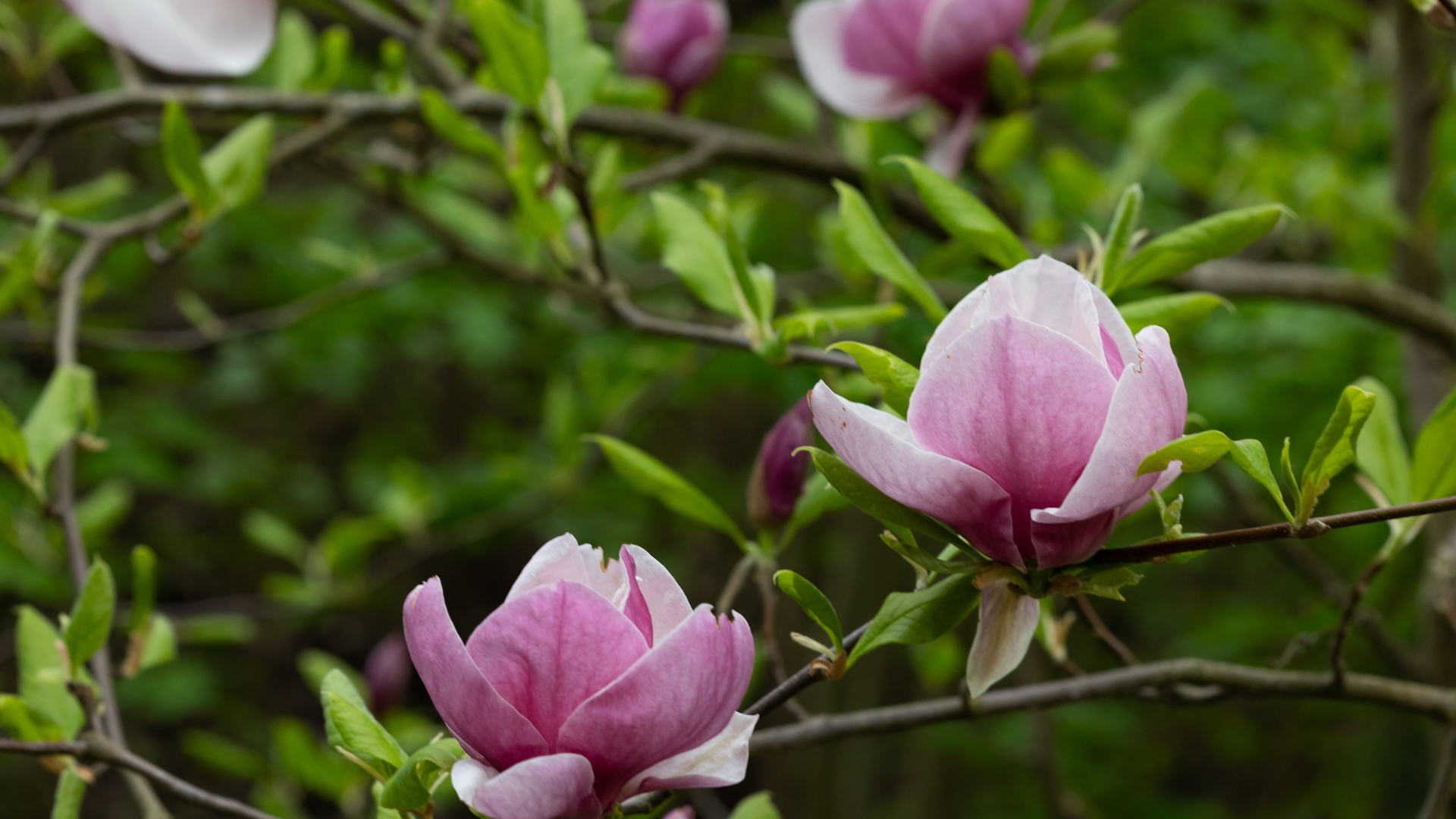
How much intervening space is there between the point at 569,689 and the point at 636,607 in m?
0.03

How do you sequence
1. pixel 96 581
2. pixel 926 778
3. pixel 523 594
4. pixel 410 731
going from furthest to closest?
1. pixel 926 778
2. pixel 410 731
3. pixel 96 581
4. pixel 523 594

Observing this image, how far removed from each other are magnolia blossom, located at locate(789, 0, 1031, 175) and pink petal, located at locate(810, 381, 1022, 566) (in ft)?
1.45

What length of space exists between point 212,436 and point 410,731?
50.4 inches

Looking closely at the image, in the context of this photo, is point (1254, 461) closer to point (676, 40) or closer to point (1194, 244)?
point (1194, 244)

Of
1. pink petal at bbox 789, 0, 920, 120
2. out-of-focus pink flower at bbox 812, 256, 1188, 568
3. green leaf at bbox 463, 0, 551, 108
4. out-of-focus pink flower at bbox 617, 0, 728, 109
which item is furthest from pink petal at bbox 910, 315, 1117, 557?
out-of-focus pink flower at bbox 617, 0, 728, 109

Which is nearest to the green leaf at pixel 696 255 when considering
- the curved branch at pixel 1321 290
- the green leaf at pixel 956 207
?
the green leaf at pixel 956 207

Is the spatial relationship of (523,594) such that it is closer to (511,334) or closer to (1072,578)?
(1072,578)

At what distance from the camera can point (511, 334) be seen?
2.01 meters

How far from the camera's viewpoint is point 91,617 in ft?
1.69

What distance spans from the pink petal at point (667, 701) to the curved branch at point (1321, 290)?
62 centimetres

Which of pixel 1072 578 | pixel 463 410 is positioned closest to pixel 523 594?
pixel 1072 578

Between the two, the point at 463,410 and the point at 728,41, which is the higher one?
the point at 728,41

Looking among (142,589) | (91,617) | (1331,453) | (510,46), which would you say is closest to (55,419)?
(142,589)

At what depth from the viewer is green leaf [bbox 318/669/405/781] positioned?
0.40 meters
